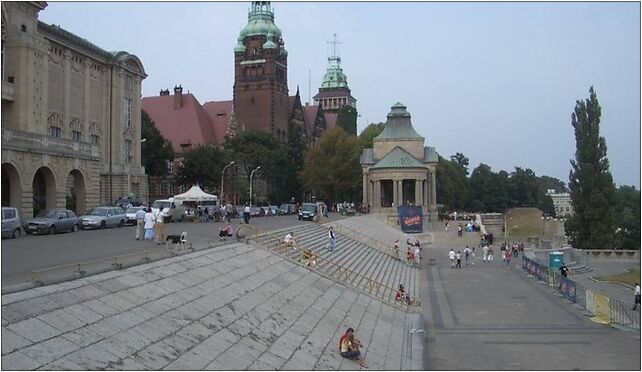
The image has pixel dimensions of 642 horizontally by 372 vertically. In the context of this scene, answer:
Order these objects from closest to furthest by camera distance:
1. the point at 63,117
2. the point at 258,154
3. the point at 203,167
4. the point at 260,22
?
the point at 63,117 < the point at 203,167 < the point at 258,154 < the point at 260,22

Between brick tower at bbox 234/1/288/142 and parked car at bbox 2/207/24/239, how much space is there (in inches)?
3415

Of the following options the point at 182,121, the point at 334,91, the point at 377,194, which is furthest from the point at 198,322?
the point at 334,91

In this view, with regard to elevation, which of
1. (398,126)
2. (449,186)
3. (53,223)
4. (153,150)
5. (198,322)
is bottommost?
(198,322)

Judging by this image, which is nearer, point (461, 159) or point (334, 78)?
point (461, 159)

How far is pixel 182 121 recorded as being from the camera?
A: 373ft

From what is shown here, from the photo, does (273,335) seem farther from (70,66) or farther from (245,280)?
(70,66)

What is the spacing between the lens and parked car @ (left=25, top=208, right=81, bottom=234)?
27.8 metres

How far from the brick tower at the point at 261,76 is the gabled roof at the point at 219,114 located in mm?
3452

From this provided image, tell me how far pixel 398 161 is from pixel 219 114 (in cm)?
A: 5267

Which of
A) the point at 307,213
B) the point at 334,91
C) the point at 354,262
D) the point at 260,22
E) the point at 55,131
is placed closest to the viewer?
the point at 354,262

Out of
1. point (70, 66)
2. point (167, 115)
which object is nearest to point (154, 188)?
point (167, 115)

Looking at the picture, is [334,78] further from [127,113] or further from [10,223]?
[10,223]

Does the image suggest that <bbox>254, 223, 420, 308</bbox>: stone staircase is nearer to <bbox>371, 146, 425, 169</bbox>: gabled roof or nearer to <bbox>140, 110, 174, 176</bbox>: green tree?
<bbox>371, 146, 425, 169</bbox>: gabled roof

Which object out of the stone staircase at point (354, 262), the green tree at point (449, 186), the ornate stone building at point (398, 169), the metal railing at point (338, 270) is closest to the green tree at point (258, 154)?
the ornate stone building at point (398, 169)
